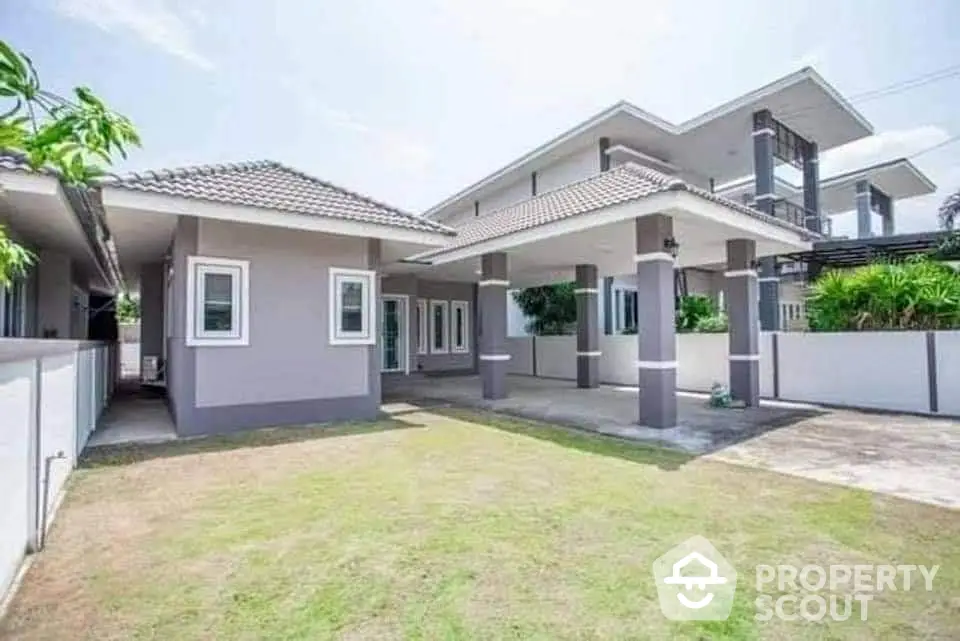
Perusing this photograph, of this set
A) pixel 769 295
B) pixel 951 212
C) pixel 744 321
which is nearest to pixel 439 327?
pixel 769 295

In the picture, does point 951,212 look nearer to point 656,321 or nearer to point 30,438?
point 656,321

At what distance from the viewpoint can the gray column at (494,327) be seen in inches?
508

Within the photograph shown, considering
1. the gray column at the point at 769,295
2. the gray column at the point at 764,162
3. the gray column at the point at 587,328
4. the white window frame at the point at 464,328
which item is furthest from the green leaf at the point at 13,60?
the white window frame at the point at 464,328

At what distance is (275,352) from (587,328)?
9490mm

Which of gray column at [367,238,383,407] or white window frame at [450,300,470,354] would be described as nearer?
gray column at [367,238,383,407]

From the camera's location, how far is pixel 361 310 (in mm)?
10406

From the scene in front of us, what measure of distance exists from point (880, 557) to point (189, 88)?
1048cm

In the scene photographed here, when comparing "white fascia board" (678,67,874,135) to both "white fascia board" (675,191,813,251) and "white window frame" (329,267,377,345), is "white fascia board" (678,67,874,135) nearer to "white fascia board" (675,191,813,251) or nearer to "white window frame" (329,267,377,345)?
"white fascia board" (675,191,813,251)

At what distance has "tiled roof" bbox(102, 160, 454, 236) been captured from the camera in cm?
841

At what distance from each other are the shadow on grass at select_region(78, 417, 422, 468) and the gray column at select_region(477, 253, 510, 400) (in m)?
3.39

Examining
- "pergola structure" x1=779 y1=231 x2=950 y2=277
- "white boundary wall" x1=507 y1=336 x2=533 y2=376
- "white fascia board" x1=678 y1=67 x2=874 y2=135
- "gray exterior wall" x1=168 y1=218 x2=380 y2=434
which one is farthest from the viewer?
"white boundary wall" x1=507 y1=336 x2=533 y2=376

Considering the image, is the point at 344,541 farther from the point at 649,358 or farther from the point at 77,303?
the point at 77,303

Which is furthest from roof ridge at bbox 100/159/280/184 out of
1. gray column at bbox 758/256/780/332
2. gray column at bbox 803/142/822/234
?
gray column at bbox 803/142/822/234

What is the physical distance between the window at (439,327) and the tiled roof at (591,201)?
550 cm
